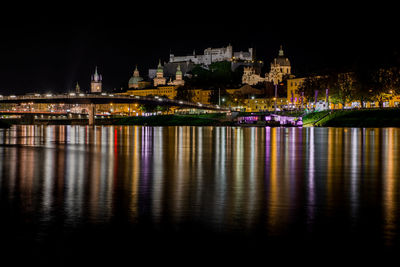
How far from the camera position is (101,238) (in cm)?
859

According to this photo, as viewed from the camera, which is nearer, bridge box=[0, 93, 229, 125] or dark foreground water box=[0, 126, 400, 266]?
dark foreground water box=[0, 126, 400, 266]

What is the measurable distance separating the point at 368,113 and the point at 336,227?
257ft

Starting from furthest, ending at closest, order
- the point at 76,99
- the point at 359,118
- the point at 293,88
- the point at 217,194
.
A: the point at 293,88, the point at 76,99, the point at 359,118, the point at 217,194

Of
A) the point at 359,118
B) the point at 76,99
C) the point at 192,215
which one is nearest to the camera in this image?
the point at 192,215

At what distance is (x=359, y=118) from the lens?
8206 cm

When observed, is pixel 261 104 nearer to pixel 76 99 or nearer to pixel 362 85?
pixel 76 99

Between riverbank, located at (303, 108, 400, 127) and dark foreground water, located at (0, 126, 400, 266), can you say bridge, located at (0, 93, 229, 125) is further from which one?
dark foreground water, located at (0, 126, 400, 266)

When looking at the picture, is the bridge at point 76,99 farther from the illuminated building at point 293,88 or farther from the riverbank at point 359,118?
the riverbank at point 359,118

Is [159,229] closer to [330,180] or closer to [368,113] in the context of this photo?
[330,180]

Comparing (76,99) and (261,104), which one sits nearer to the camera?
(76,99)

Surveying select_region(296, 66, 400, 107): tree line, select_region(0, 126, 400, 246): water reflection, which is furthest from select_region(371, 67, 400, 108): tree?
select_region(0, 126, 400, 246): water reflection

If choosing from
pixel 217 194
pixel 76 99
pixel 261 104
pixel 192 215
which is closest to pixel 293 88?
pixel 261 104

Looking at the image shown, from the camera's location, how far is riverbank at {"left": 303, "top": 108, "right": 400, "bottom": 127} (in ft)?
255

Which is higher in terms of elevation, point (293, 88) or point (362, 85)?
point (293, 88)
